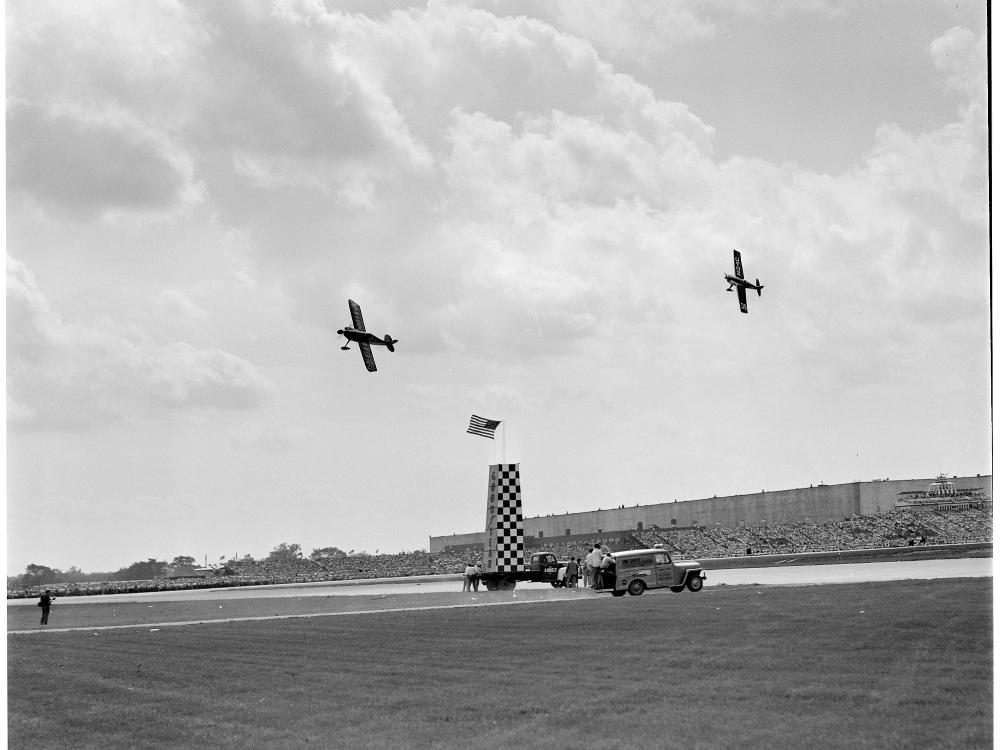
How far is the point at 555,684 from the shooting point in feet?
35.3

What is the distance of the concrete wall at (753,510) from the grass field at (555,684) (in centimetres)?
7669

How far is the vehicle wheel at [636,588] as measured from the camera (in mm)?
28359

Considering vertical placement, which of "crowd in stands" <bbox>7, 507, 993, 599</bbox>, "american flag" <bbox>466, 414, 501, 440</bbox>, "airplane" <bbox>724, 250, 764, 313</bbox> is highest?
"airplane" <bbox>724, 250, 764, 313</bbox>

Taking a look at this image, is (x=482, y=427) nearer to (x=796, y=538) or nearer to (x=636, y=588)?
(x=636, y=588)

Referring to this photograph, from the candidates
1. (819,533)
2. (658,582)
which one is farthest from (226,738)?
(819,533)

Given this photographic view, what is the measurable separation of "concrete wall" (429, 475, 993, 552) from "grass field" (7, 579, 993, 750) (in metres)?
76.7

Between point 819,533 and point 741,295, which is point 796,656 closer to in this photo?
point 741,295

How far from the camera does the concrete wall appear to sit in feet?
325

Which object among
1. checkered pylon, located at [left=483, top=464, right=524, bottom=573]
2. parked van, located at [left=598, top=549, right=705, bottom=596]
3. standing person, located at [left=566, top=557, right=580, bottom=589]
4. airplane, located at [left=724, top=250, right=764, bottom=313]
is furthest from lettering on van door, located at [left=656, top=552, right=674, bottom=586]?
airplane, located at [left=724, top=250, right=764, bottom=313]

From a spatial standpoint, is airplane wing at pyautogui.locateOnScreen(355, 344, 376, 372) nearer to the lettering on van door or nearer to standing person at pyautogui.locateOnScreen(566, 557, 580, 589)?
standing person at pyautogui.locateOnScreen(566, 557, 580, 589)

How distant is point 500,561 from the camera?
36.2 metres

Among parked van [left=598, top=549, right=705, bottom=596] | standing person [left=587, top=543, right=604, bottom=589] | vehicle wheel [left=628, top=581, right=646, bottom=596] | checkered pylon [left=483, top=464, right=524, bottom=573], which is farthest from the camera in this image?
checkered pylon [left=483, top=464, right=524, bottom=573]

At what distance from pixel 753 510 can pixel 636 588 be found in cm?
8309

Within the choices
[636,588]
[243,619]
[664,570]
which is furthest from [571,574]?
[243,619]
